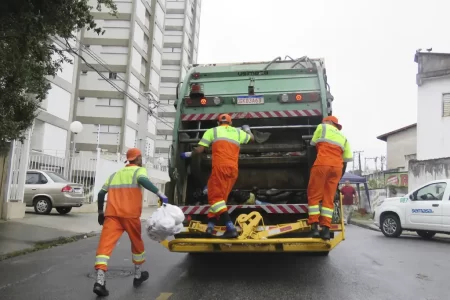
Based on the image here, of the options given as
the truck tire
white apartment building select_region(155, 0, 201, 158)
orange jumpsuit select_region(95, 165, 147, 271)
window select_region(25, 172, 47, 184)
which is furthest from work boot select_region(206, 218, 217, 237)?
white apartment building select_region(155, 0, 201, 158)

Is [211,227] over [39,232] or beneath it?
over

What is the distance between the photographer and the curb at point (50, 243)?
25.9 ft

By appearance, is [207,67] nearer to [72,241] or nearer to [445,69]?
[72,241]

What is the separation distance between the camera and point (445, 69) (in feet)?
79.6

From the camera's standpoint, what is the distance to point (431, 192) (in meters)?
11.6

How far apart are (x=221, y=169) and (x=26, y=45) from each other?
332 centimetres

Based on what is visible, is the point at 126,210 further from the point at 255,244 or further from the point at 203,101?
the point at 203,101

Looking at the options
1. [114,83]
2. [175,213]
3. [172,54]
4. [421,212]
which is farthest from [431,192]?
[172,54]

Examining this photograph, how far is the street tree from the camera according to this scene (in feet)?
20.0

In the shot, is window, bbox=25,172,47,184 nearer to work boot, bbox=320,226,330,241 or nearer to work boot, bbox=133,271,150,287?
work boot, bbox=133,271,150,287

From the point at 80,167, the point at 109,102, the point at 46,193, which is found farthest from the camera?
the point at 109,102

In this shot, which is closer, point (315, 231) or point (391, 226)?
point (315, 231)

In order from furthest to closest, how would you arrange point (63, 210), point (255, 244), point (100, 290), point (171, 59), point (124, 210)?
point (171, 59) → point (63, 210) → point (255, 244) → point (124, 210) → point (100, 290)

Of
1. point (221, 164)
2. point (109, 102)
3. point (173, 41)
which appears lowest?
point (221, 164)
